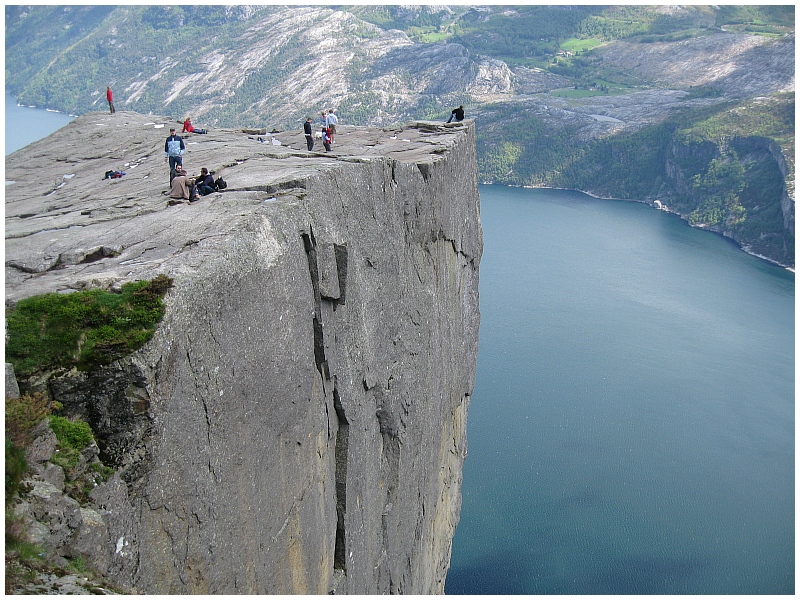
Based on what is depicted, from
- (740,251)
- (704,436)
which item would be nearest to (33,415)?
(704,436)

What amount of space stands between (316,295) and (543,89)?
538ft

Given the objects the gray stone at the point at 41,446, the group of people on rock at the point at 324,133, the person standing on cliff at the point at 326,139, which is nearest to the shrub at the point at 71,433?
the gray stone at the point at 41,446

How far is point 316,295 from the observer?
12219mm

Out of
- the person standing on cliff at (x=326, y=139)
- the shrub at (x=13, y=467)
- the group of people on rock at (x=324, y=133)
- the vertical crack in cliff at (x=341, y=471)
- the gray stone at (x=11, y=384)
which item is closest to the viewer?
the shrub at (x=13, y=467)

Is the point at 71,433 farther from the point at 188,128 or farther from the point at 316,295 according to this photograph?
the point at 188,128

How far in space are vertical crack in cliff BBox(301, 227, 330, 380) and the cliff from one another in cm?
3

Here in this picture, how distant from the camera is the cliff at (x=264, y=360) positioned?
840cm

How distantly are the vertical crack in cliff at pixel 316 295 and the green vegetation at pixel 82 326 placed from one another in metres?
3.52

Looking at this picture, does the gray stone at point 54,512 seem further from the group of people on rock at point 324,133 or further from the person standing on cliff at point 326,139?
the person standing on cliff at point 326,139

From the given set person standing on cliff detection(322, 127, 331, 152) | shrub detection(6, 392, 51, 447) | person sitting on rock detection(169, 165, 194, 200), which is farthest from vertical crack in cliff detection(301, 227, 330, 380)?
person standing on cliff detection(322, 127, 331, 152)

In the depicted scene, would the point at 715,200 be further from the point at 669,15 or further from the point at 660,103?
the point at 669,15

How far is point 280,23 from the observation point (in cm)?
18800

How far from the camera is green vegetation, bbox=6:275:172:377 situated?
8266mm

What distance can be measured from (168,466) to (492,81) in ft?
534
